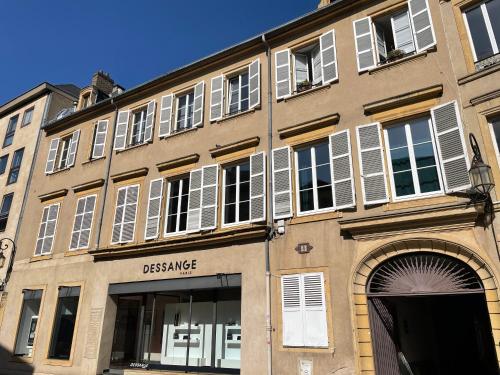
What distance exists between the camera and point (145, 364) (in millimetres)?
11141

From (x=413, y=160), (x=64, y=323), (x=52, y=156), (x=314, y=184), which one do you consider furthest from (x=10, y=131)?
(x=413, y=160)

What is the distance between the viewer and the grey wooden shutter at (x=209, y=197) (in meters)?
11.0

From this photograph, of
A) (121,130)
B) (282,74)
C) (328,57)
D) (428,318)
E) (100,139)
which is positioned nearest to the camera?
(328,57)

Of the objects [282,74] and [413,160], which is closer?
[413,160]

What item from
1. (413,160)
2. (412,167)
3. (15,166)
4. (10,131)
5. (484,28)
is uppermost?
(10,131)

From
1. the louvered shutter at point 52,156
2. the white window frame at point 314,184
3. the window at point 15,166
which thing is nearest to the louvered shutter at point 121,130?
the louvered shutter at point 52,156

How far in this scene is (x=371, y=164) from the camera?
9.12m

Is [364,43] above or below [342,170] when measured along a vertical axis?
above

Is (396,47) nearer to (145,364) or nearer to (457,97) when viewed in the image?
(457,97)

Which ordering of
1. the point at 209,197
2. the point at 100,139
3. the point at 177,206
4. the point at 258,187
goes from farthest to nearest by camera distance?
the point at 100,139, the point at 177,206, the point at 209,197, the point at 258,187

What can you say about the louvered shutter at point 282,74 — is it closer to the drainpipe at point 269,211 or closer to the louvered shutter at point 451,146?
the drainpipe at point 269,211

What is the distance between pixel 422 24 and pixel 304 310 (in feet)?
22.9

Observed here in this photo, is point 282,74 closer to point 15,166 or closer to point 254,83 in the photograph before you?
point 254,83

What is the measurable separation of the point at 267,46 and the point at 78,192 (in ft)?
27.3
